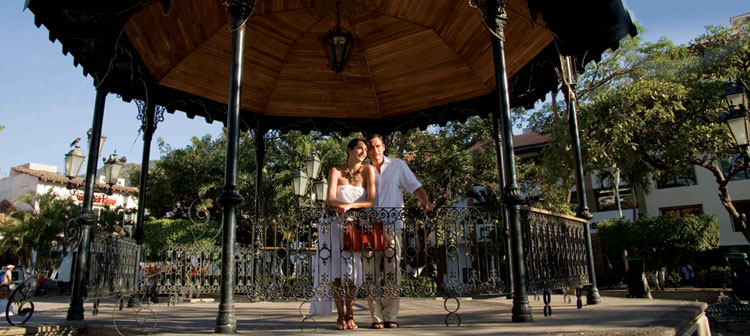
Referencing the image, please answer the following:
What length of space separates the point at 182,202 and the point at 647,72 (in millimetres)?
30497

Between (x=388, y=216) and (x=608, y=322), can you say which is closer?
(x=608, y=322)

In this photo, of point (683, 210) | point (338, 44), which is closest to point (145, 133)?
point (338, 44)

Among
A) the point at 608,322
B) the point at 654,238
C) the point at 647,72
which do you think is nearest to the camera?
the point at 608,322

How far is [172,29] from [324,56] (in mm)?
2675

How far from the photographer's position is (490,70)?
8719 millimetres

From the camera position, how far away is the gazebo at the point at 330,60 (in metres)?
5.50

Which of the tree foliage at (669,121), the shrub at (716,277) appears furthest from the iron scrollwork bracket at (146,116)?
the shrub at (716,277)

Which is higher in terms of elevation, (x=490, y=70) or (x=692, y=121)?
(x=692, y=121)

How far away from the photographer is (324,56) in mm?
8828

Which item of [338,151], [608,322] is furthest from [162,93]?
[338,151]

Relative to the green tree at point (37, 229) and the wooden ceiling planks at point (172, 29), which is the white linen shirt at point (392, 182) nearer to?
the wooden ceiling planks at point (172, 29)

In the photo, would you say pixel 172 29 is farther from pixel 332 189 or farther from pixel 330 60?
pixel 332 189

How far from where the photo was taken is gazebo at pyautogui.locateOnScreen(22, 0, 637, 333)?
550cm

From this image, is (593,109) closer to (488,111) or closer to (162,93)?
(488,111)
